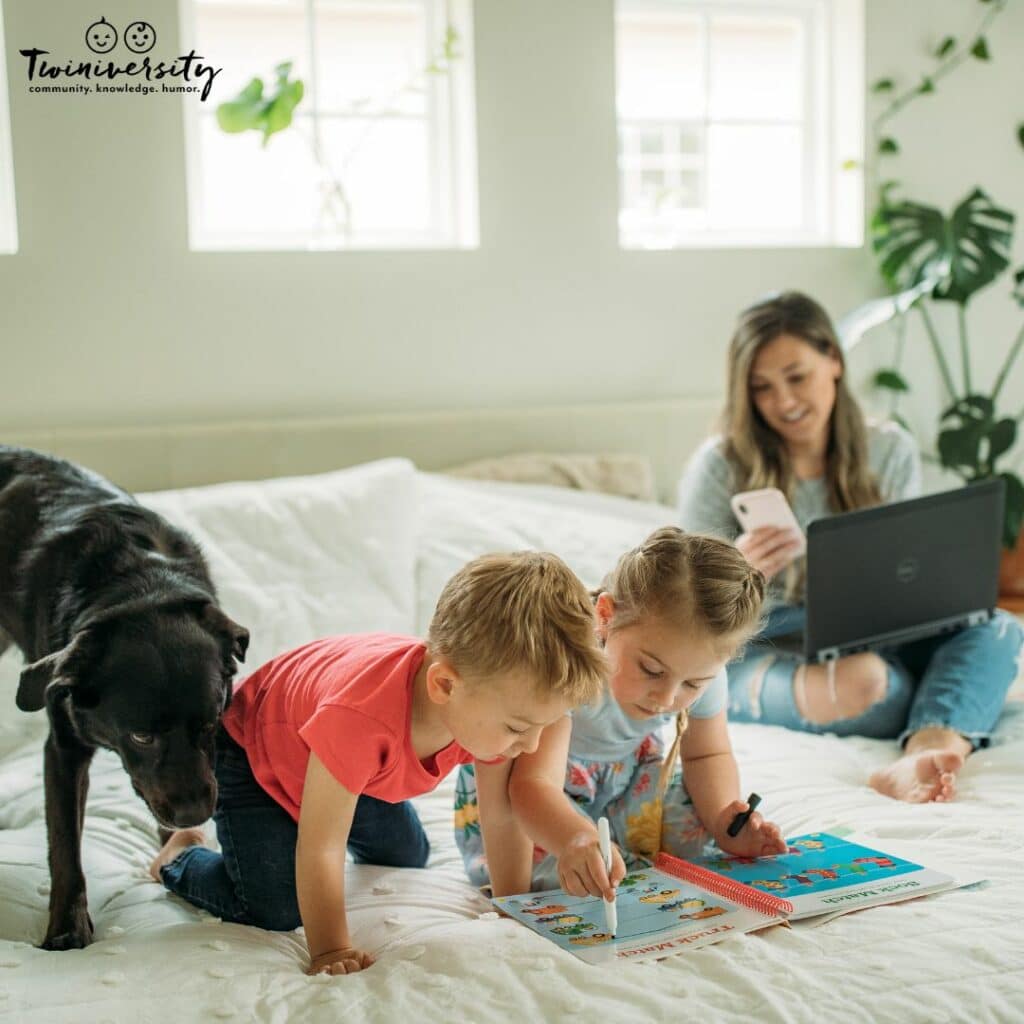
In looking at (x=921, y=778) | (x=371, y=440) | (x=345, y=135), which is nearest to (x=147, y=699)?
(x=921, y=778)

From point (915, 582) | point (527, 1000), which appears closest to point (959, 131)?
point (915, 582)

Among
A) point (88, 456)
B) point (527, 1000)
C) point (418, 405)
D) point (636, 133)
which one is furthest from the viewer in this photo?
point (636, 133)

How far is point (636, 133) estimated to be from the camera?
3.40 metres

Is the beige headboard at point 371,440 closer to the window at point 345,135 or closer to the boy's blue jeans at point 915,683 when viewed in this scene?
the window at point 345,135

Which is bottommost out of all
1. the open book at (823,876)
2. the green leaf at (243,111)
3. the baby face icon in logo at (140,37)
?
the open book at (823,876)

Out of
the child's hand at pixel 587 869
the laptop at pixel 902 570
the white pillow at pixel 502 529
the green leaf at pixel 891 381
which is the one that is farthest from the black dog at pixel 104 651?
the green leaf at pixel 891 381

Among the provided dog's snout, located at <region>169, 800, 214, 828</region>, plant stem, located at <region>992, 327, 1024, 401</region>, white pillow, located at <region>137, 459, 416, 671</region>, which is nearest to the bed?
white pillow, located at <region>137, 459, 416, 671</region>

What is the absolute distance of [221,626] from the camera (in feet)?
4.46

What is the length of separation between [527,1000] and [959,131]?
3081 mm

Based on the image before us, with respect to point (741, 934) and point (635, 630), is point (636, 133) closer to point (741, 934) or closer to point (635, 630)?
point (635, 630)

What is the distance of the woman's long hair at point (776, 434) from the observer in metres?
2.36

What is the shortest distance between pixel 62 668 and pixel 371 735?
322 mm

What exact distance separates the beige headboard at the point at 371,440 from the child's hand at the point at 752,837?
62.5 inches

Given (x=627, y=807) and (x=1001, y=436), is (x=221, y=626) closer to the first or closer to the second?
(x=627, y=807)
